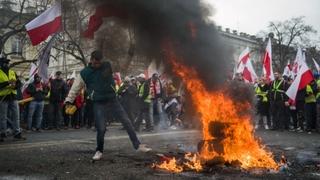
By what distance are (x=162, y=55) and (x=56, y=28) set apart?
170 inches

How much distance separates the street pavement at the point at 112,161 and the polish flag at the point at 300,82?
3.16 metres

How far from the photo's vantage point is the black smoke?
8.48 m

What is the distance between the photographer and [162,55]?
345 inches

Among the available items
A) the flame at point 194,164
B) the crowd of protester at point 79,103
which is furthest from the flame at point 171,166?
the crowd of protester at point 79,103

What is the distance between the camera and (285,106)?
1689 cm

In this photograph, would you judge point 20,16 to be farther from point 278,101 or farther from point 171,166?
point 171,166

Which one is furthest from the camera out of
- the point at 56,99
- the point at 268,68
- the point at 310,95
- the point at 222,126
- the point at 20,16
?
the point at 20,16

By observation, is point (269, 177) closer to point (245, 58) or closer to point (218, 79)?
point (218, 79)

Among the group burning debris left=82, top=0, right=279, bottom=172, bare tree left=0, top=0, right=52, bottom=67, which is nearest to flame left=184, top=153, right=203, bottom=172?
burning debris left=82, top=0, right=279, bottom=172

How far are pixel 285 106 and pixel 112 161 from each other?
1040 cm

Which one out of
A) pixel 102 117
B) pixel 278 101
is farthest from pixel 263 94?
pixel 102 117

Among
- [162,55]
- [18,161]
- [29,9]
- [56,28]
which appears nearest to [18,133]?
[56,28]

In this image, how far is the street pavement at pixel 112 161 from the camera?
679 cm

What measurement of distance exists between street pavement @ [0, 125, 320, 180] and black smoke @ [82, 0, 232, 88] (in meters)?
1.96
